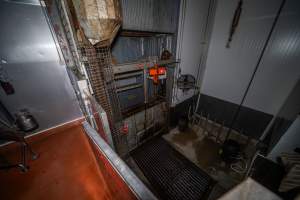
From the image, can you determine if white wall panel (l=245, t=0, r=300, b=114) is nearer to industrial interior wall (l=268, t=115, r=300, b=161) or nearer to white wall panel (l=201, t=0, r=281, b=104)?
white wall panel (l=201, t=0, r=281, b=104)

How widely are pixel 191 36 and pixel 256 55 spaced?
1359 millimetres

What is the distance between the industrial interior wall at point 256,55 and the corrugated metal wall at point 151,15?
1.36m

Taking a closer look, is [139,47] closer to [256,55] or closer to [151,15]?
[151,15]

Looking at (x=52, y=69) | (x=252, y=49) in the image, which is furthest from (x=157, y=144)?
(x=252, y=49)

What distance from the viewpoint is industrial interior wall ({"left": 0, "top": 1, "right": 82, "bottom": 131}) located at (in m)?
1.55

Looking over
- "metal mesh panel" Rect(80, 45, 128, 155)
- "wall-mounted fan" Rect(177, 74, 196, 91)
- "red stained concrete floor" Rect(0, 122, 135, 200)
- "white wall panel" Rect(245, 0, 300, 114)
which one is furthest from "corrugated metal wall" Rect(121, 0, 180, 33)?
"red stained concrete floor" Rect(0, 122, 135, 200)

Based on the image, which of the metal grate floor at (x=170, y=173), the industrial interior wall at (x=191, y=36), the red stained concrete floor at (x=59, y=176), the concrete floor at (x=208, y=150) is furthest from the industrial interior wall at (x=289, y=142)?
the red stained concrete floor at (x=59, y=176)

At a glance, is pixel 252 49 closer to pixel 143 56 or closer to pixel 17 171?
pixel 143 56

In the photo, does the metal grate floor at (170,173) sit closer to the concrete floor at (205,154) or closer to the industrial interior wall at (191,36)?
the concrete floor at (205,154)

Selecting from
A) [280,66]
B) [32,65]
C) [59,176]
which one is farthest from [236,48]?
[32,65]

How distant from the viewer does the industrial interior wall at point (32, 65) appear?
155cm

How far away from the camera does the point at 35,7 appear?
5.37ft

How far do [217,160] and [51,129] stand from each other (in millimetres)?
3449

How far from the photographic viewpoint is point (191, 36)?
2361 millimetres
